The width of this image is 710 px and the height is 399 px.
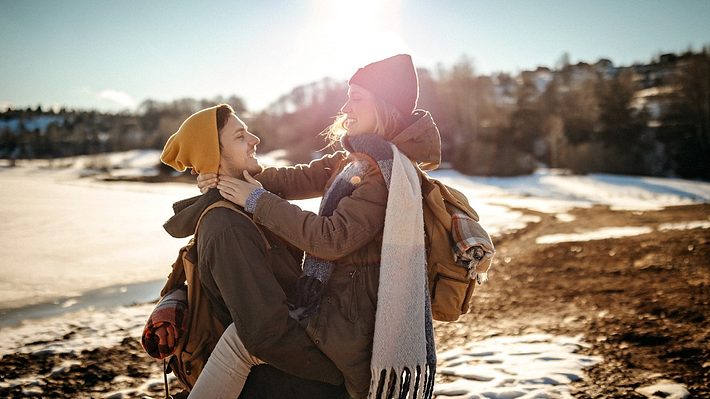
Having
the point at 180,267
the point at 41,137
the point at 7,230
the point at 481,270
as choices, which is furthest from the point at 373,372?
the point at 41,137

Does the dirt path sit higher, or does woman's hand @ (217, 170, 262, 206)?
woman's hand @ (217, 170, 262, 206)

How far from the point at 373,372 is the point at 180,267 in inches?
43.5

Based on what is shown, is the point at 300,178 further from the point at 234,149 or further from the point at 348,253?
the point at 348,253

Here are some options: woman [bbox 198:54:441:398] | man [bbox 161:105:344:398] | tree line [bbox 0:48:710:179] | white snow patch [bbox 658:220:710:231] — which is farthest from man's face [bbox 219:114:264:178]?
tree line [bbox 0:48:710:179]

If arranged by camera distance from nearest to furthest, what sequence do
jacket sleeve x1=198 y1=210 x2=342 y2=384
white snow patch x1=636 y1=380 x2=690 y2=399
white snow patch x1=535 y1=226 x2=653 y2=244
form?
jacket sleeve x1=198 y1=210 x2=342 y2=384 → white snow patch x1=636 y1=380 x2=690 y2=399 → white snow patch x1=535 y1=226 x2=653 y2=244

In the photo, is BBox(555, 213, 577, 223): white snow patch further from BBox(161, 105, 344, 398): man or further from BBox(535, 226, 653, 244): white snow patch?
BBox(161, 105, 344, 398): man

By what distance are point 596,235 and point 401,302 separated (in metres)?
11.1

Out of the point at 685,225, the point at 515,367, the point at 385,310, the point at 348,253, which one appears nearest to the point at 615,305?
the point at 515,367

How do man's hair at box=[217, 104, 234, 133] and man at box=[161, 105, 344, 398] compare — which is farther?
man's hair at box=[217, 104, 234, 133]

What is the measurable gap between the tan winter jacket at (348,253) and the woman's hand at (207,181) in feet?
1.04

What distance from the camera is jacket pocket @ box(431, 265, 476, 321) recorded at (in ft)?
6.38

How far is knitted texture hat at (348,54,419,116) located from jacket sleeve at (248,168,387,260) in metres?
0.50

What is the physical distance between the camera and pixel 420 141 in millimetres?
2068

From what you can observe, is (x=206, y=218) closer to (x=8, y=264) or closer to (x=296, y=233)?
(x=296, y=233)
